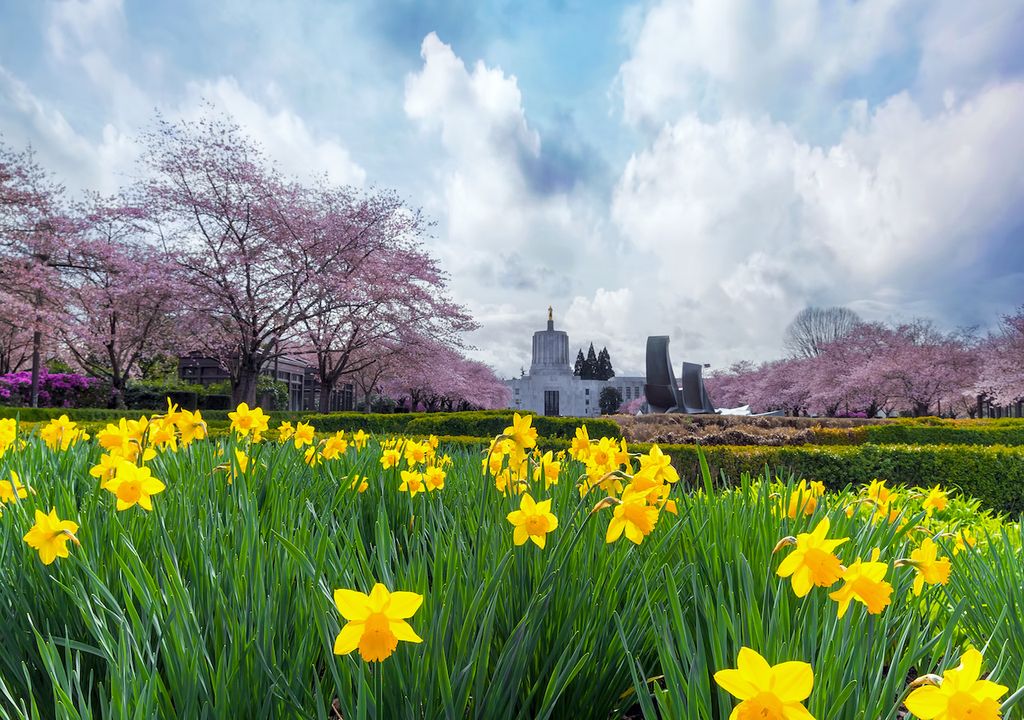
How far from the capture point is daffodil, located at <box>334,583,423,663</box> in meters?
0.76

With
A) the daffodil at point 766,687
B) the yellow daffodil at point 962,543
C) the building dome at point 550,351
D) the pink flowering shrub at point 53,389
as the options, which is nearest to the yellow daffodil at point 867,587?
the daffodil at point 766,687

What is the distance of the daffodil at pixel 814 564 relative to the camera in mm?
1005

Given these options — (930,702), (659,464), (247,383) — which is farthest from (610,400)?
(930,702)

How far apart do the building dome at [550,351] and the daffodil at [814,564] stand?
163 feet

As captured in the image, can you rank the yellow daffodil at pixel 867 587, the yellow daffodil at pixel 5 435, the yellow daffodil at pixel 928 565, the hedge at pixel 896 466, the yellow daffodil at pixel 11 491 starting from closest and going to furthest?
the yellow daffodil at pixel 867 587, the yellow daffodil at pixel 928 565, the yellow daffodil at pixel 11 491, the yellow daffodil at pixel 5 435, the hedge at pixel 896 466

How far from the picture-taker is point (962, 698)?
2.17 ft

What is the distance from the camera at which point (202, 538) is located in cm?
142

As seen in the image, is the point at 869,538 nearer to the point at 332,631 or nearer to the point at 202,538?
the point at 332,631

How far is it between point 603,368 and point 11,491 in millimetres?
79616

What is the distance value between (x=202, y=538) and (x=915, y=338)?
138ft

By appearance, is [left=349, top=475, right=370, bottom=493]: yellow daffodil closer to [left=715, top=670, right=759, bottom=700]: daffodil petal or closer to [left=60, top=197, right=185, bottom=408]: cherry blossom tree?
[left=715, top=670, right=759, bottom=700]: daffodil petal

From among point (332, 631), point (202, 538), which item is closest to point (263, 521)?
point (202, 538)

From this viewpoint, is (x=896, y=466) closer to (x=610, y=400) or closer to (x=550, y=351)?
(x=550, y=351)

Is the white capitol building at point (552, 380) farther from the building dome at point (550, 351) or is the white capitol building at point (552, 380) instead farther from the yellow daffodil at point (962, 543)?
the yellow daffodil at point (962, 543)
